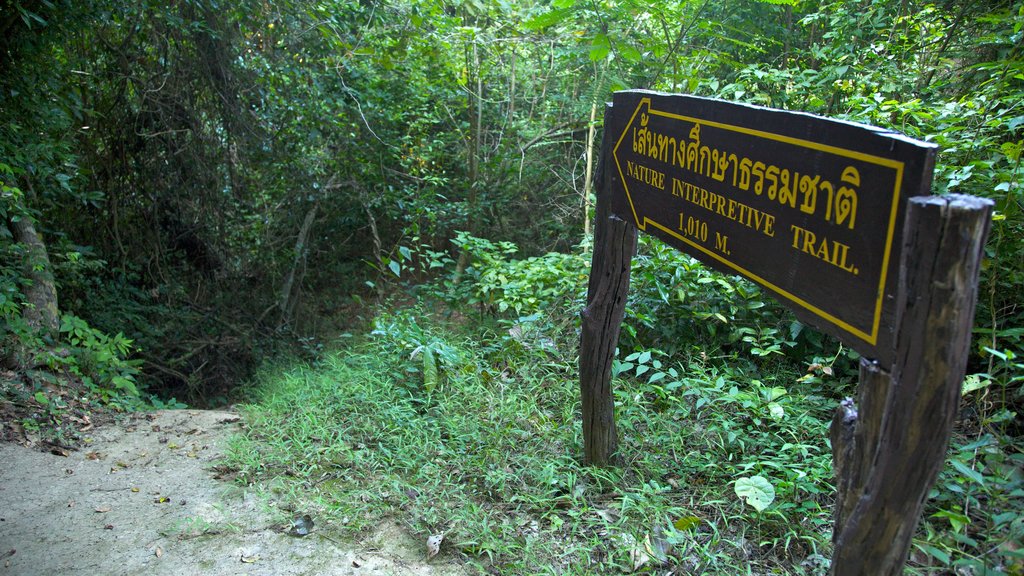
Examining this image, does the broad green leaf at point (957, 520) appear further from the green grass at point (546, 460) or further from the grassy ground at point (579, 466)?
the green grass at point (546, 460)

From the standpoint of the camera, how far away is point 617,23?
238 inches

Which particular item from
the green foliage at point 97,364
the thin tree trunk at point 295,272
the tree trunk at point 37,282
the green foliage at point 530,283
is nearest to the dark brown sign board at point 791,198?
the green foliage at point 530,283

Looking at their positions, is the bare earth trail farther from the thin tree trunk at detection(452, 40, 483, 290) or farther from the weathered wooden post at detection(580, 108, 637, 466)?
the thin tree trunk at detection(452, 40, 483, 290)

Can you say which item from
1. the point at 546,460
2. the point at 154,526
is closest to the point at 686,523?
the point at 546,460

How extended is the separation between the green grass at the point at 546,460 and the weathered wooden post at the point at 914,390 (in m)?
1.00

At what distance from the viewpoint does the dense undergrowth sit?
2.57m

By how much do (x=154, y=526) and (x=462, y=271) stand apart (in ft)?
15.0

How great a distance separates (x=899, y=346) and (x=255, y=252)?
6.94m

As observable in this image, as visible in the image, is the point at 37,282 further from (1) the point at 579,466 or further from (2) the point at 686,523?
(2) the point at 686,523

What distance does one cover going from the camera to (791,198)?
1.84m

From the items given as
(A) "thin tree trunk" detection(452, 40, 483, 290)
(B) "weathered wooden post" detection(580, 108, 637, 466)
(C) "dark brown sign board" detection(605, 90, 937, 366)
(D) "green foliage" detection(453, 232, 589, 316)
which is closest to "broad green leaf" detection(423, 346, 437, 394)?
(D) "green foliage" detection(453, 232, 589, 316)

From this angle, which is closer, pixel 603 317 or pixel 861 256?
pixel 861 256

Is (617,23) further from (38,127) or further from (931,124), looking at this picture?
(38,127)

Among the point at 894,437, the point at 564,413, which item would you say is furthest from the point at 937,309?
the point at 564,413
